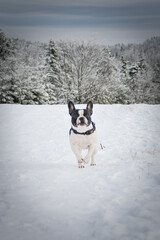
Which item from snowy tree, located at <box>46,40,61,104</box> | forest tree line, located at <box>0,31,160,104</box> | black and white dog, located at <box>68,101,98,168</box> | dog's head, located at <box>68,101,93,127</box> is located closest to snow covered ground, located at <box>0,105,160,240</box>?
black and white dog, located at <box>68,101,98,168</box>

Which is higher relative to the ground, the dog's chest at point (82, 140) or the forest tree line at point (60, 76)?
the forest tree line at point (60, 76)

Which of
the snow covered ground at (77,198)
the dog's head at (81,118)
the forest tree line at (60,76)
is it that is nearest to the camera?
the snow covered ground at (77,198)

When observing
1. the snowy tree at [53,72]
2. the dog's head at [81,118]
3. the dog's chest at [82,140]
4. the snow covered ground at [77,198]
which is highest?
the snowy tree at [53,72]

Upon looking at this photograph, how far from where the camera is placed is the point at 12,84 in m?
20.1

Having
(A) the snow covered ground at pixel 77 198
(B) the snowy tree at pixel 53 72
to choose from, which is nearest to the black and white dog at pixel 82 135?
(A) the snow covered ground at pixel 77 198

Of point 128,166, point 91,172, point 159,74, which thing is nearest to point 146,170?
point 128,166

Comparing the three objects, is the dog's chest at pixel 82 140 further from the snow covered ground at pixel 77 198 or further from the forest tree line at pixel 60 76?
the forest tree line at pixel 60 76

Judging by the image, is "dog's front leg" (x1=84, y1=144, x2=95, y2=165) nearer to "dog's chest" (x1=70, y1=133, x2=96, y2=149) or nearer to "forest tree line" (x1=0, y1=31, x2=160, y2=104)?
"dog's chest" (x1=70, y1=133, x2=96, y2=149)

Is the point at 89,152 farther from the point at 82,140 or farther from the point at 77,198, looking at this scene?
the point at 77,198

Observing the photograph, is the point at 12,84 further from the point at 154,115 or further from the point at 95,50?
the point at 154,115

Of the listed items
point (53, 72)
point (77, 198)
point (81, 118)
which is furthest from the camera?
point (53, 72)

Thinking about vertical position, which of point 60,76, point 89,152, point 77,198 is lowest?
point 77,198

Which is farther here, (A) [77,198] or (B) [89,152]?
(B) [89,152]

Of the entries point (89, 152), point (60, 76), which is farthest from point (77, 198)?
point (60, 76)
